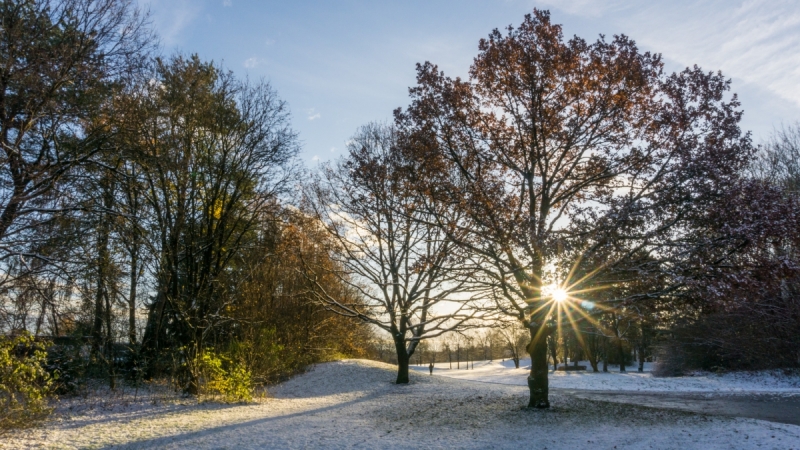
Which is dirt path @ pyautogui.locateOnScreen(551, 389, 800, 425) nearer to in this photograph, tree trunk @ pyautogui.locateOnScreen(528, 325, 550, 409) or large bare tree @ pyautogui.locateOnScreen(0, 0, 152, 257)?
tree trunk @ pyautogui.locateOnScreen(528, 325, 550, 409)

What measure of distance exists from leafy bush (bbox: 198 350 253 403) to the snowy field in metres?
0.55

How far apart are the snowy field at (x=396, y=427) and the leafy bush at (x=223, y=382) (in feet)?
1.80

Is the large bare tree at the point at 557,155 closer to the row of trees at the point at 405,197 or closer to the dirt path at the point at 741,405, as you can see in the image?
the row of trees at the point at 405,197

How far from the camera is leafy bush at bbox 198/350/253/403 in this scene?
13.1 meters

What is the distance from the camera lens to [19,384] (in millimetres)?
7496

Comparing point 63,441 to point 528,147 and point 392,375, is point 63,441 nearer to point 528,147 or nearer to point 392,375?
point 528,147

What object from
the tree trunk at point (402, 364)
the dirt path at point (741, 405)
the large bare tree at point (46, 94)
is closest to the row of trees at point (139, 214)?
the large bare tree at point (46, 94)

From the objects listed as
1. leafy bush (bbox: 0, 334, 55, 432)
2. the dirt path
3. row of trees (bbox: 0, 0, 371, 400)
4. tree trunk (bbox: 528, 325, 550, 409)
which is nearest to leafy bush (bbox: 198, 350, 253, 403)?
row of trees (bbox: 0, 0, 371, 400)

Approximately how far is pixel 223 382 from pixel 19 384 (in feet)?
19.8

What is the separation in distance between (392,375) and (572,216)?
1255 centimetres

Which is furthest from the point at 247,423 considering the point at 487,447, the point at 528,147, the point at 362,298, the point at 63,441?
the point at 362,298

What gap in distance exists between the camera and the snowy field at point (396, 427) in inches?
323

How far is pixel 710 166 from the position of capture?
31.8ft

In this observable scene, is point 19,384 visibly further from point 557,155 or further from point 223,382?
point 557,155
